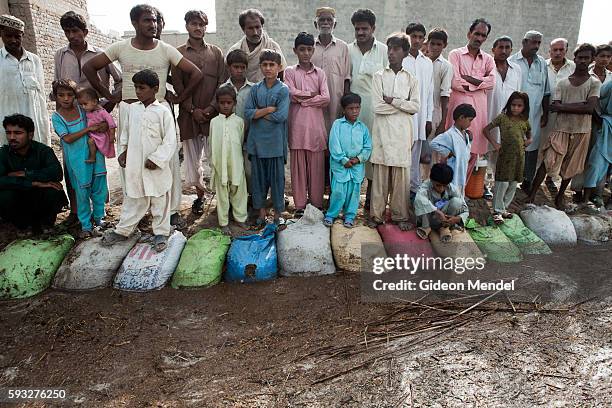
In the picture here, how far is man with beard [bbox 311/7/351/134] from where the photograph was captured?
4.41 meters

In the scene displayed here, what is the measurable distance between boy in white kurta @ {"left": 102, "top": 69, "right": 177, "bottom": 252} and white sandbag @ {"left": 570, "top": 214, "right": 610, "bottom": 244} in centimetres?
417

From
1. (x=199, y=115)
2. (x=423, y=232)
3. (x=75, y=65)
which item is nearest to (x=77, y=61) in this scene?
(x=75, y=65)

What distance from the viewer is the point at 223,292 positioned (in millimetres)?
3506

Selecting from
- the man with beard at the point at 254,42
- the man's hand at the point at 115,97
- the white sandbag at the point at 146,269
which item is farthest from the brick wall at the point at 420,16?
the white sandbag at the point at 146,269

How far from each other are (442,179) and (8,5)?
6942mm

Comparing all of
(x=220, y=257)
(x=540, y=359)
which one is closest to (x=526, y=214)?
(x=540, y=359)

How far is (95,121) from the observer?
3.93 m

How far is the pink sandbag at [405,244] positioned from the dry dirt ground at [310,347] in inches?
18.1

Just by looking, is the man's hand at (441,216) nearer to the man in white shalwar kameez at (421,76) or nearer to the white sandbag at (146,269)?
the man in white shalwar kameez at (421,76)

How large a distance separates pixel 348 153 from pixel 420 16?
12070mm

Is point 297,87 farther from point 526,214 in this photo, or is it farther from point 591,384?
point 591,384

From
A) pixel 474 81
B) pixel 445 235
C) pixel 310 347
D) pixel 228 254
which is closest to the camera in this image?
pixel 310 347

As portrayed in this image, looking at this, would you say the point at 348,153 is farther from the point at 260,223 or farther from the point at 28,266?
the point at 28,266

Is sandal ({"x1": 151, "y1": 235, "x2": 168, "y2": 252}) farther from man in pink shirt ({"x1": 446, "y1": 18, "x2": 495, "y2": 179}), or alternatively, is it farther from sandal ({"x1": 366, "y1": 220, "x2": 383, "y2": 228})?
man in pink shirt ({"x1": 446, "y1": 18, "x2": 495, "y2": 179})
